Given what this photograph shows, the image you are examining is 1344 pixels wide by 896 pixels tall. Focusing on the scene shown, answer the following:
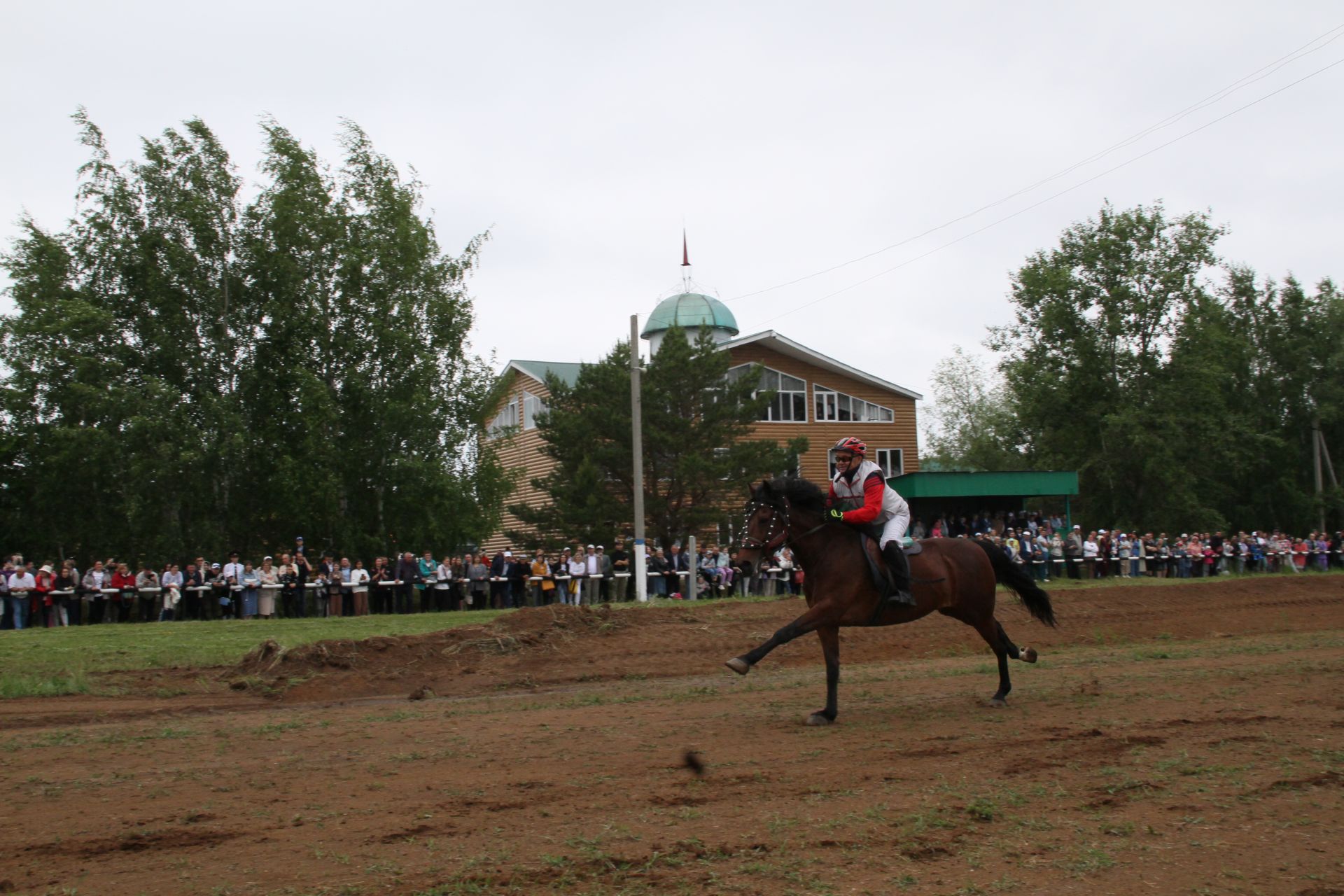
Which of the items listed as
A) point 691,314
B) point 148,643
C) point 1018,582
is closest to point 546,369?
point 691,314

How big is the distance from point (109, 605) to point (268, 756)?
18.5 meters

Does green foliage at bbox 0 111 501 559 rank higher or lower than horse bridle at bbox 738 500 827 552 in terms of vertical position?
higher

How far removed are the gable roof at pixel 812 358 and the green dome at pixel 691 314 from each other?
494cm

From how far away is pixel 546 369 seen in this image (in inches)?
2003

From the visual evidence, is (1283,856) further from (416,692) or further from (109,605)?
(109,605)

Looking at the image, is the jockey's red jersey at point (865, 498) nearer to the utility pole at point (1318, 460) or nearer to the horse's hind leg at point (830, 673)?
the horse's hind leg at point (830, 673)

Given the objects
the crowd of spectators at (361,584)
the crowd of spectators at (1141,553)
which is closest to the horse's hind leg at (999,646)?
the crowd of spectators at (361,584)

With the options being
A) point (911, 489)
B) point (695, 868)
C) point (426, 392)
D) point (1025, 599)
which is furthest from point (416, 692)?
point (911, 489)

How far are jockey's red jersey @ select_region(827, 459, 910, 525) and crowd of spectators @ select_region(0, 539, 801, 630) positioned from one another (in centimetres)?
1439

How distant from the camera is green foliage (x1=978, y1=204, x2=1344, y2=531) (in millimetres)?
54219

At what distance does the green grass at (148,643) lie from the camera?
15661mm

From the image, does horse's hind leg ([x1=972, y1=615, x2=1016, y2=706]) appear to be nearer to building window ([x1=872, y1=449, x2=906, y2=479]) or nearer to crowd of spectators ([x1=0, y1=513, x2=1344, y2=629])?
crowd of spectators ([x1=0, y1=513, x2=1344, y2=629])

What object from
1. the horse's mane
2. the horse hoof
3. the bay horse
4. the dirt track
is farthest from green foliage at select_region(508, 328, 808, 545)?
the horse hoof

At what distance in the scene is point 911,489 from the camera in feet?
142
